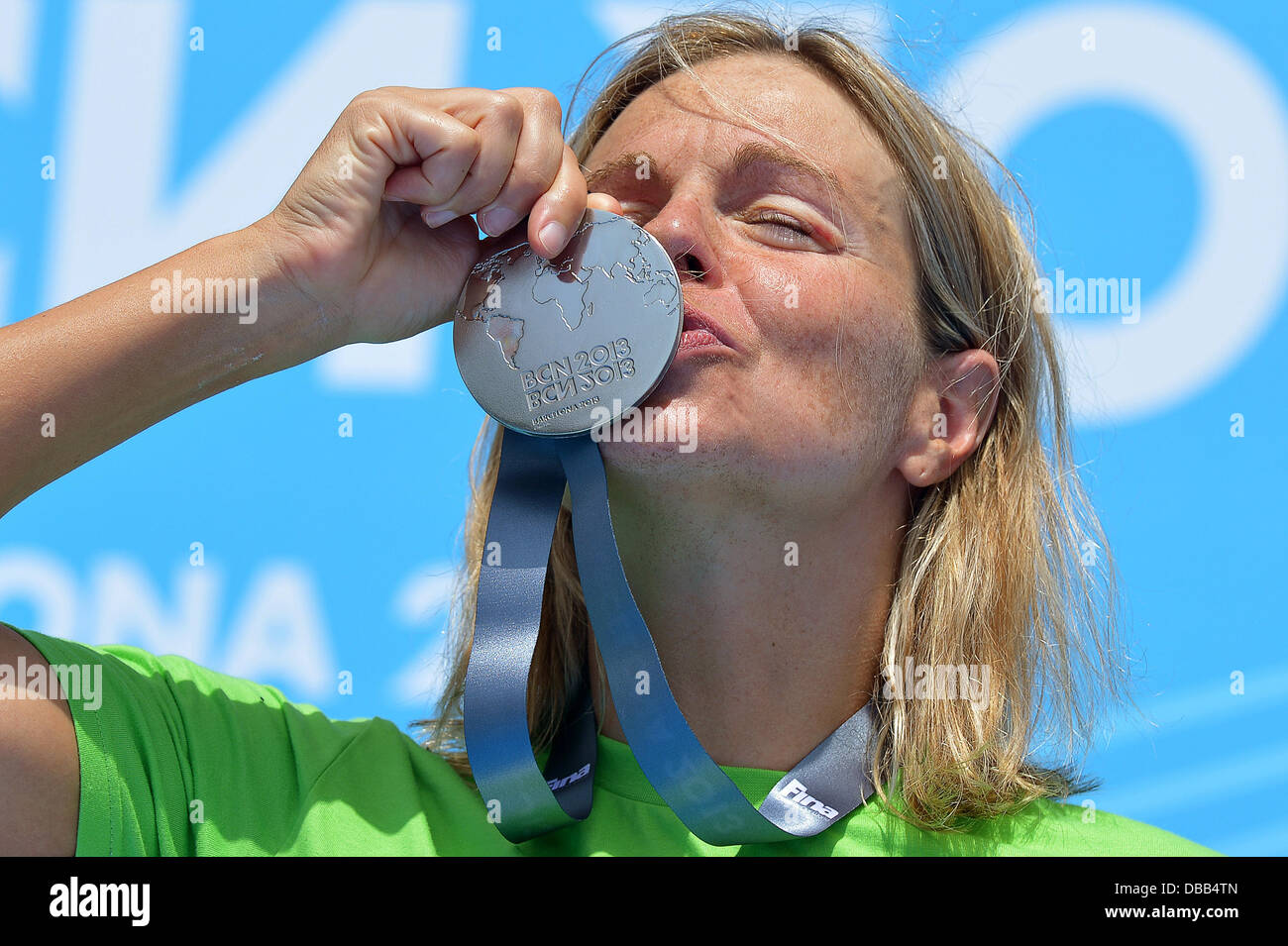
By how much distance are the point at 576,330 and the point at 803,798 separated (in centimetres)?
81

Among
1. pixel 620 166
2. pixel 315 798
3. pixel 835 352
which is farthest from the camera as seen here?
pixel 620 166

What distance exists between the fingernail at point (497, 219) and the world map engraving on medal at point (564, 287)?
5 centimetres

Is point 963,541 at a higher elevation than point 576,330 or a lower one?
lower

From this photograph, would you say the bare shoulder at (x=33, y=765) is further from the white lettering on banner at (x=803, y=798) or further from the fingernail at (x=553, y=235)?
the white lettering on banner at (x=803, y=798)

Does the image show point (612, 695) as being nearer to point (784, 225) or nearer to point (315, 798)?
point (315, 798)

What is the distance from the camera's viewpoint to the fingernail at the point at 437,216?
1.70m

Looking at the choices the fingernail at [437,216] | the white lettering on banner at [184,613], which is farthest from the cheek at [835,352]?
the white lettering on banner at [184,613]

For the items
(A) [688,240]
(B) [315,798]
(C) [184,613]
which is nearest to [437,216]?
(A) [688,240]

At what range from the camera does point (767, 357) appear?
1805 millimetres

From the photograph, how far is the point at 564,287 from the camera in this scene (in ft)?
5.66

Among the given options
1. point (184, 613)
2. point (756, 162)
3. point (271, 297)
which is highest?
point (756, 162)

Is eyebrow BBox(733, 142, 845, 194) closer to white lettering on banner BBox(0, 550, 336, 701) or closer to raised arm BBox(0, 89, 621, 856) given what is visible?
raised arm BBox(0, 89, 621, 856)

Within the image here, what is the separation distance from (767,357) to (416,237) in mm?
581

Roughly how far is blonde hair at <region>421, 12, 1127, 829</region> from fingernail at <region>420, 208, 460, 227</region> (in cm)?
70
